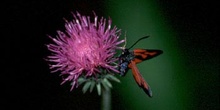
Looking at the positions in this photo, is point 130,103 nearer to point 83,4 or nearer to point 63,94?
point 63,94

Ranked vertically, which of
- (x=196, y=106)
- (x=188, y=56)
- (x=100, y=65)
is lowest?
(x=100, y=65)

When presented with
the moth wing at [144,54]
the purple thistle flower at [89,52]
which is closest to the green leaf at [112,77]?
the purple thistle flower at [89,52]

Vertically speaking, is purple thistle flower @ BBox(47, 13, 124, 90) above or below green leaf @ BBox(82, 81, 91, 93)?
above

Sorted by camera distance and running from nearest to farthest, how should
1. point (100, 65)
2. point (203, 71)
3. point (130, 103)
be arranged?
point (100, 65)
point (130, 103)
point (203, 71)

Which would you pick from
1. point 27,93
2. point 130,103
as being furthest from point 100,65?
point 27,93

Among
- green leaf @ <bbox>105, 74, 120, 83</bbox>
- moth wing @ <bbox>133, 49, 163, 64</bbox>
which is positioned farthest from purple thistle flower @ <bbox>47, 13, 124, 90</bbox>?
moth wing @ <bbox>133, 49, 163, 64</bbox>

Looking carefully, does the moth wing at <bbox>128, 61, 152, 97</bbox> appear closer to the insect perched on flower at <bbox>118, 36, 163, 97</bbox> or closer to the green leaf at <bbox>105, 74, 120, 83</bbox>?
the insect perched on flower at <bbox>118, 36, 163, 97</bbox>

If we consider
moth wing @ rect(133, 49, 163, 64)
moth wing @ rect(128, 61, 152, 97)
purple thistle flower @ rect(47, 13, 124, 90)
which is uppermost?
purple thistle flower @ rect(47, 13, 124, 90)

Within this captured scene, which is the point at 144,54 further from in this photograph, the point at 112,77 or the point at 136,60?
the point at 112,77

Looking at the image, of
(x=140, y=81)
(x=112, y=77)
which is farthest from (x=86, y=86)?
(x=140, y=81)
